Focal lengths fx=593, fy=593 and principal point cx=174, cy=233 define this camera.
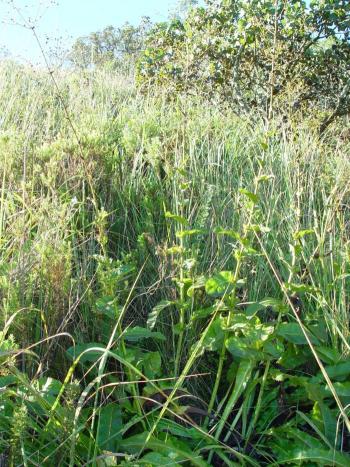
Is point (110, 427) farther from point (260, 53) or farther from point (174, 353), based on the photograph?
point (260, 53)

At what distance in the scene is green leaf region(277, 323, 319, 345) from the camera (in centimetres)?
184

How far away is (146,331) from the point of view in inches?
74.0

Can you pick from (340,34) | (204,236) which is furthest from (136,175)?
(340,34)

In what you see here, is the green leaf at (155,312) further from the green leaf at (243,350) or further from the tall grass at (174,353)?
the green leaf at (243,350)

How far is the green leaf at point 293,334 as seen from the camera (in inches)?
72.6

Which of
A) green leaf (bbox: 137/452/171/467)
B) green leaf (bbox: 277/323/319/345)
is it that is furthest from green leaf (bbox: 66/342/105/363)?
green leaf (bbox: 277/323/319/345)

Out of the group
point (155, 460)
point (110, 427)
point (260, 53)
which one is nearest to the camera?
point (155, 460)

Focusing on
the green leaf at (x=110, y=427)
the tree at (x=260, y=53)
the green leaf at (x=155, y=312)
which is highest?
the tree at (x=260, y=53)

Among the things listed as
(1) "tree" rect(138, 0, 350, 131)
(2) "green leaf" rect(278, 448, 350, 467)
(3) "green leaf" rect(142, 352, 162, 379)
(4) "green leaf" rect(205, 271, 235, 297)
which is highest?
(1) "tree" rect(138, 0, 350, 131)

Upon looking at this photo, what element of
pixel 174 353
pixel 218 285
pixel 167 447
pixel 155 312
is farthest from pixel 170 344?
pixel 167 447

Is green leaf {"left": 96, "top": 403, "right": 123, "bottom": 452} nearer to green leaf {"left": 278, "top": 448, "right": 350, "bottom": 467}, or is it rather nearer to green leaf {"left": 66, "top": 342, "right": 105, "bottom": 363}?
green leaf {"left": 66, "top": 342, "right": 105, "bottom": 363}

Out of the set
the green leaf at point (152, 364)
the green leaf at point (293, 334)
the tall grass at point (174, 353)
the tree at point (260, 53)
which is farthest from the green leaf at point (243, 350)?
the tree at point (260, 53)

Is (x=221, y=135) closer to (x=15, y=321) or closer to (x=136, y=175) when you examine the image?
(x=136, y=175)

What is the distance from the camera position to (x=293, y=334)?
1.85 m
